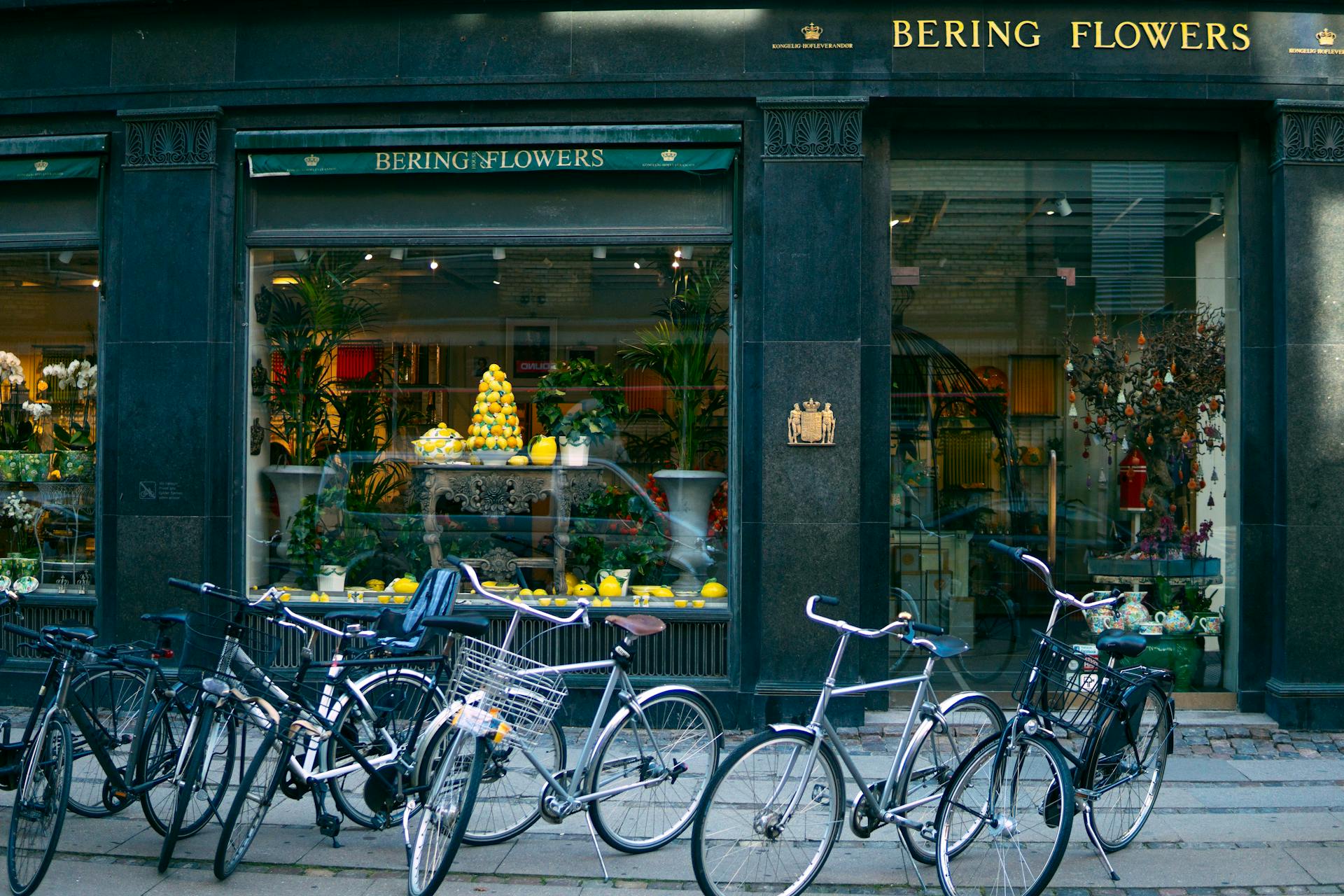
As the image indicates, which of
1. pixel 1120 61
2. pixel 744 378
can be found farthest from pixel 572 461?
pixel 1120 61

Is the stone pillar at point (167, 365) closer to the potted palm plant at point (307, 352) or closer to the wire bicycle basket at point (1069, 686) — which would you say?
the potted palm plant at point (307, 352)

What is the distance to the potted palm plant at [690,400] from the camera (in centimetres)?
866

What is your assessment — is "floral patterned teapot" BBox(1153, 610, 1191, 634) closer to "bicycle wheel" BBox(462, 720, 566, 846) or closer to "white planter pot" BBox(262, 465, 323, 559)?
"bicycle wheel" BBox(462, 720, 566, 846)

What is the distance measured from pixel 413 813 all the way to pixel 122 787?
1.52 meters

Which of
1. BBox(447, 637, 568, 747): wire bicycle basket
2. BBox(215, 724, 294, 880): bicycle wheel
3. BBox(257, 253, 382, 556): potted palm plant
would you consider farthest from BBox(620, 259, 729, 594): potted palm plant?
BBox(215, 724, 294, 880): bicycle wheel

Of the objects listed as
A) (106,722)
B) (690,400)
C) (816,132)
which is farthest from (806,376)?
(106,722)

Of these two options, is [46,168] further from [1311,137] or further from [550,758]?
[1311,137]

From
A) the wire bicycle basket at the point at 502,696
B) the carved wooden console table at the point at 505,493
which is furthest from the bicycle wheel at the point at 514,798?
the carved wooden console table at the point at 505,493

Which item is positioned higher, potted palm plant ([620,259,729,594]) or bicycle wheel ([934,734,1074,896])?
potted palm plant ([620,259,729,594])

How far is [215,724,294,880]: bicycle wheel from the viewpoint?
4992mm

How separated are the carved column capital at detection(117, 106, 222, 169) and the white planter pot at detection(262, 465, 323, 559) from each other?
2.43 m

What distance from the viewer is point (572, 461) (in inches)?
351

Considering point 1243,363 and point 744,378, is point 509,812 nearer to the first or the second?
point 744,378

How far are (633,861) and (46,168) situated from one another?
7093mm
